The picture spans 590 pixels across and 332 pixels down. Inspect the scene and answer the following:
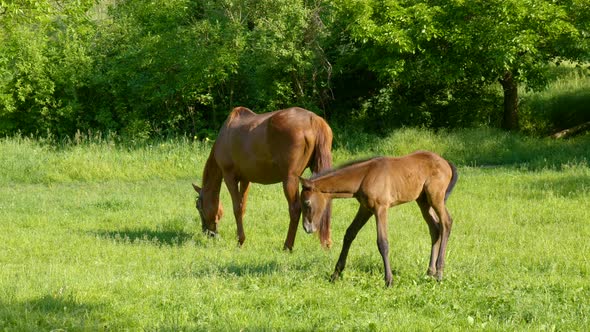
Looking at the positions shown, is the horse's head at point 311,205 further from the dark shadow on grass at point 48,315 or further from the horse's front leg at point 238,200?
the horse's front leg at point 238,200

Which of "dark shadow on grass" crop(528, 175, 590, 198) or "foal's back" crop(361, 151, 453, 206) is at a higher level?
"foal's back" crop(361, 151, 453, 206)

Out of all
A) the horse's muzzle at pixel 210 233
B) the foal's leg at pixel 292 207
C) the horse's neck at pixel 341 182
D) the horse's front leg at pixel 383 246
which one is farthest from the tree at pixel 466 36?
the horse's front leg at pixel 383 246

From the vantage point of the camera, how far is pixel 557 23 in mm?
20266

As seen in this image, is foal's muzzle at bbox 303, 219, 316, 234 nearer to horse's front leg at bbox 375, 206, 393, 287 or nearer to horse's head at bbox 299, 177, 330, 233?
horse's head at bbox 299, 177, 330, 233

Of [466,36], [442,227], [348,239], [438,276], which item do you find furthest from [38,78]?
[438,276]

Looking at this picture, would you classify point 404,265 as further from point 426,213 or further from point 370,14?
point 370,14

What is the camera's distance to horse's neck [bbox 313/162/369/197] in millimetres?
8141

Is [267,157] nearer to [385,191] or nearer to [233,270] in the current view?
[233,270]

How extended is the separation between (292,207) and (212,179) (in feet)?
7.10

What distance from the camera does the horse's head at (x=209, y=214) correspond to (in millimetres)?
12320

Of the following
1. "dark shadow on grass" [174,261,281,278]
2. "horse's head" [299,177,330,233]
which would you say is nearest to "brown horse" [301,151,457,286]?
"horse's head" [299,177,330,233]

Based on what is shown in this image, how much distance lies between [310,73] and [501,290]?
17882 mm

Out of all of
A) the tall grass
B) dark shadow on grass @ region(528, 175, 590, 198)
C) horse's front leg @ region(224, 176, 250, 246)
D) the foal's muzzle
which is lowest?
the tall grass

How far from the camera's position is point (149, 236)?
1227cm
